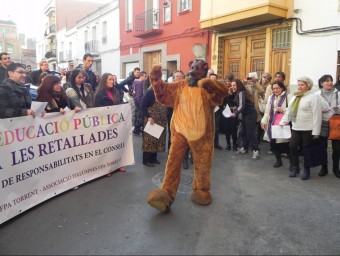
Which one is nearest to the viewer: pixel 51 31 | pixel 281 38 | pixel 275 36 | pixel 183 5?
pixel 281 38

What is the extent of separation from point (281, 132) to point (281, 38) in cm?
536

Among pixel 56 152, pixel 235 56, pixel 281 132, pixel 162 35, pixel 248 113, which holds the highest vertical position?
pixel 162 35

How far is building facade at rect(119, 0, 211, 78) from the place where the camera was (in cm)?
1348

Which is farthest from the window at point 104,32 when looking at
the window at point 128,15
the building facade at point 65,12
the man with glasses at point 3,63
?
the man with glasses at point 3,63

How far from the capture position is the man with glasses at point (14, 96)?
403cm

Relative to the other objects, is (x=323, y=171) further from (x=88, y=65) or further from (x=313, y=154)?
(x=88, y=65)

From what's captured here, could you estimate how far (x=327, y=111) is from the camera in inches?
210

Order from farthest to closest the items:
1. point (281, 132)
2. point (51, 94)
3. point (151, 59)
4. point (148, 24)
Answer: point (151, 59) → point (148, 24) → point (281, 132) → point (51, 94)

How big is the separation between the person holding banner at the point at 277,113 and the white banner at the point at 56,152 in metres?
2.61

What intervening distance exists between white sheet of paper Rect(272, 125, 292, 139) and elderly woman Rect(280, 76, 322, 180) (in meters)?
0.22

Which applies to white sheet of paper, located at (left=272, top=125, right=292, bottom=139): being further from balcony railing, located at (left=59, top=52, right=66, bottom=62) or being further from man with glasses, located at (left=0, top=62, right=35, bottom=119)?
balcony railing, located at (left=59, top=52, right=66, bottom=62)

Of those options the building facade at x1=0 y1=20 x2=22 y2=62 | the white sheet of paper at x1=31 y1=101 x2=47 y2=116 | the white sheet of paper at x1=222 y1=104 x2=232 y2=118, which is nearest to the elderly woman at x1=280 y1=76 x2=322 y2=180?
the white sheet of paper at x1=222 y1=104 x2=232 y2=118

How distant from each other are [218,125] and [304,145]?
2.59 meters

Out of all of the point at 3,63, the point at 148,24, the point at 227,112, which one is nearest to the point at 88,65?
the point at 3,63
